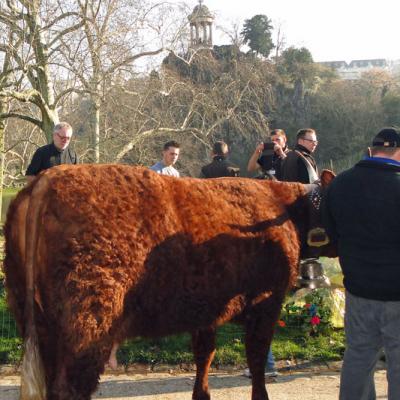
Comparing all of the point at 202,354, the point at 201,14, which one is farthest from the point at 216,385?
the point at 201,14

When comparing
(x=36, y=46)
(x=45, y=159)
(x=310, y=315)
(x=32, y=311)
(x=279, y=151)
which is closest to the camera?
(x=32, y=311)

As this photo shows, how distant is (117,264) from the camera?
308cm

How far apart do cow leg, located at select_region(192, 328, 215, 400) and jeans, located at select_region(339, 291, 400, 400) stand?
1.30 m

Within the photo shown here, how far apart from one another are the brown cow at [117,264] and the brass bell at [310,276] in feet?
1.75

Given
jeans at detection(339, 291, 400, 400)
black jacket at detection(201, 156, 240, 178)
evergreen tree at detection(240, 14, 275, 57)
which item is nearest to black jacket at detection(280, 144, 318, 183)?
black jacket at detection(201, 156, 240, 178)

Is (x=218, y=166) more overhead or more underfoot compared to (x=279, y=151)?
more underfoot

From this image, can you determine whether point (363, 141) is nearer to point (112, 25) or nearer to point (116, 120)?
point (116, 120)

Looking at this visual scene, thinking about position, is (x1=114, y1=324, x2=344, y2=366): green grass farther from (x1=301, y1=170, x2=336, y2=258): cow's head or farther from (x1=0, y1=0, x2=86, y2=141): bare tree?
(x1=0, y1=0, x2=86, y2=141): bare tree

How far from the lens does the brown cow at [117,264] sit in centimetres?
299

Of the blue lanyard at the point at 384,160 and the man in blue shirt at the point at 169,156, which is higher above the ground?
the blue lanyard at the point at 384,160

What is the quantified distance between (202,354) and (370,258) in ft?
5.94

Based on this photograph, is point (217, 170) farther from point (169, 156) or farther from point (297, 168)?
point (297, 168)

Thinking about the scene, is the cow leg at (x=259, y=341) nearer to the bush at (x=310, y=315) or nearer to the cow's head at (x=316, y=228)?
the cow's head at (x=316, y=228)

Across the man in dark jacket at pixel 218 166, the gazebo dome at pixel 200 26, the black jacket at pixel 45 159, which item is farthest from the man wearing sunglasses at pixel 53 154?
the gazebo dome at pixel 200 26
